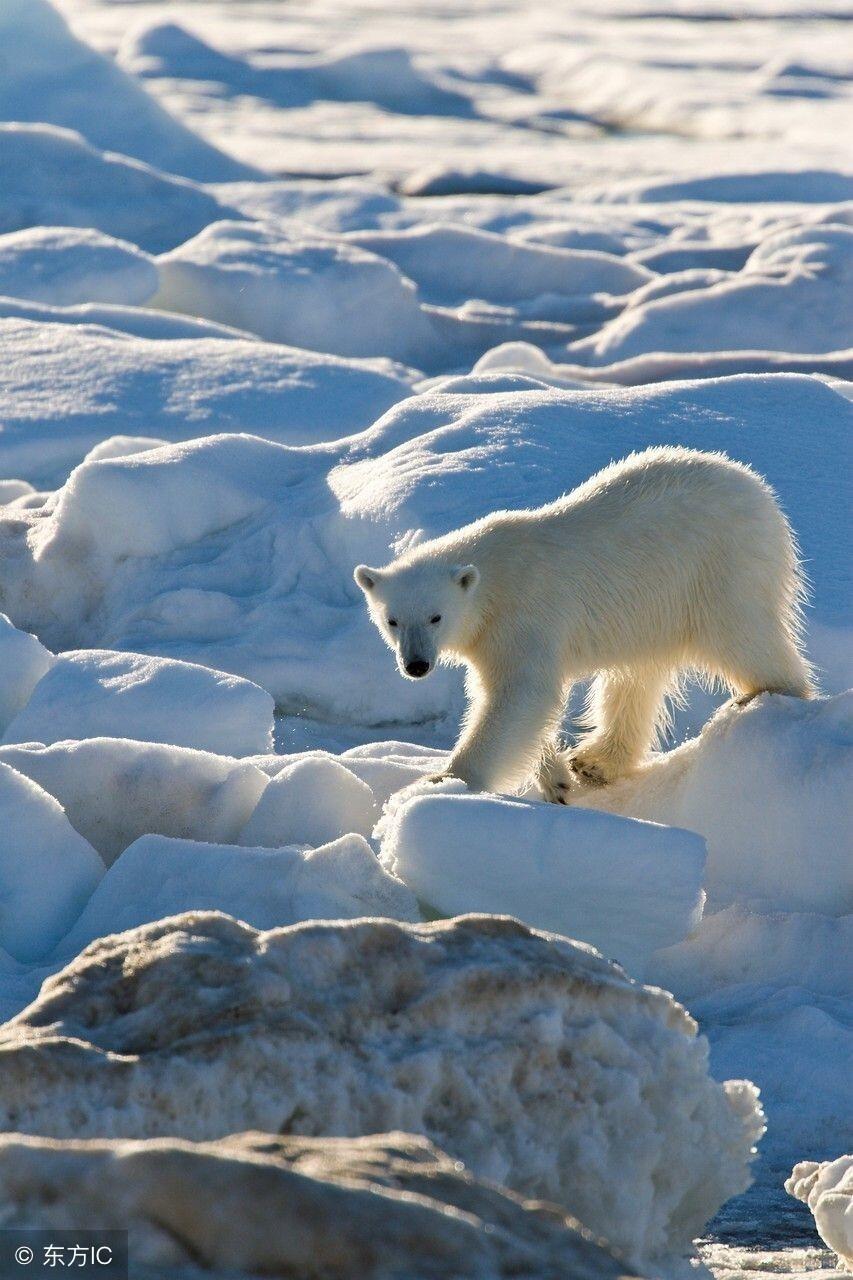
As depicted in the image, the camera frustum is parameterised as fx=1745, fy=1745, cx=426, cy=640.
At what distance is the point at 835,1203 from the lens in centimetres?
284

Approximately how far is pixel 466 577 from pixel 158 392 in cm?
470

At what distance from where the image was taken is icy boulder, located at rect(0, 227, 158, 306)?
11.9 metres

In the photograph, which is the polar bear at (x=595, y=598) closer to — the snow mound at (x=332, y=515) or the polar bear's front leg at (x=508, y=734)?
the polar bear's front leg at (x=508, y=734)

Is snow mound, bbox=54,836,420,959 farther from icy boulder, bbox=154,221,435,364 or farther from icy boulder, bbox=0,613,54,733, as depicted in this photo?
icy boulder, bbox=154,221,435,364

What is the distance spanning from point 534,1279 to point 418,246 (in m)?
14.3

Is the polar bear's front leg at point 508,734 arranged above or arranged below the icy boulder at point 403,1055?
below

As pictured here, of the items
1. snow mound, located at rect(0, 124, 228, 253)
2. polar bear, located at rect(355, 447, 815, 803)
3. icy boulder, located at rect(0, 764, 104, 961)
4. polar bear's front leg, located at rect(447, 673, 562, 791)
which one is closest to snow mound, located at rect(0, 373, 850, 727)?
polar bear, located at rect(355, 447, 815, 803)

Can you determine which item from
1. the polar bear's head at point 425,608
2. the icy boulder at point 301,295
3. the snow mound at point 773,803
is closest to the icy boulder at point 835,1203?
the snow mound at point 773,803

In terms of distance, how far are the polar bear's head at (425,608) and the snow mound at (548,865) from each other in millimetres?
932

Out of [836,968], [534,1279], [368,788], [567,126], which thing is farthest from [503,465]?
[567,126]

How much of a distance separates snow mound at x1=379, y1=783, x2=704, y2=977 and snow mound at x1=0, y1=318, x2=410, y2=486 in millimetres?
5098

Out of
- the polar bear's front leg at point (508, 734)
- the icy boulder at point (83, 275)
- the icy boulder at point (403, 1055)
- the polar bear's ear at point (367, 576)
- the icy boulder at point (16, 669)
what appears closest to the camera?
the icy boulder at point (403, 1055)

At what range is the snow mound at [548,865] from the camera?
3949mm

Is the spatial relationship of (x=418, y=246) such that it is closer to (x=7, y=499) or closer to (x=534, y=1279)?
(x=7, y=499)
